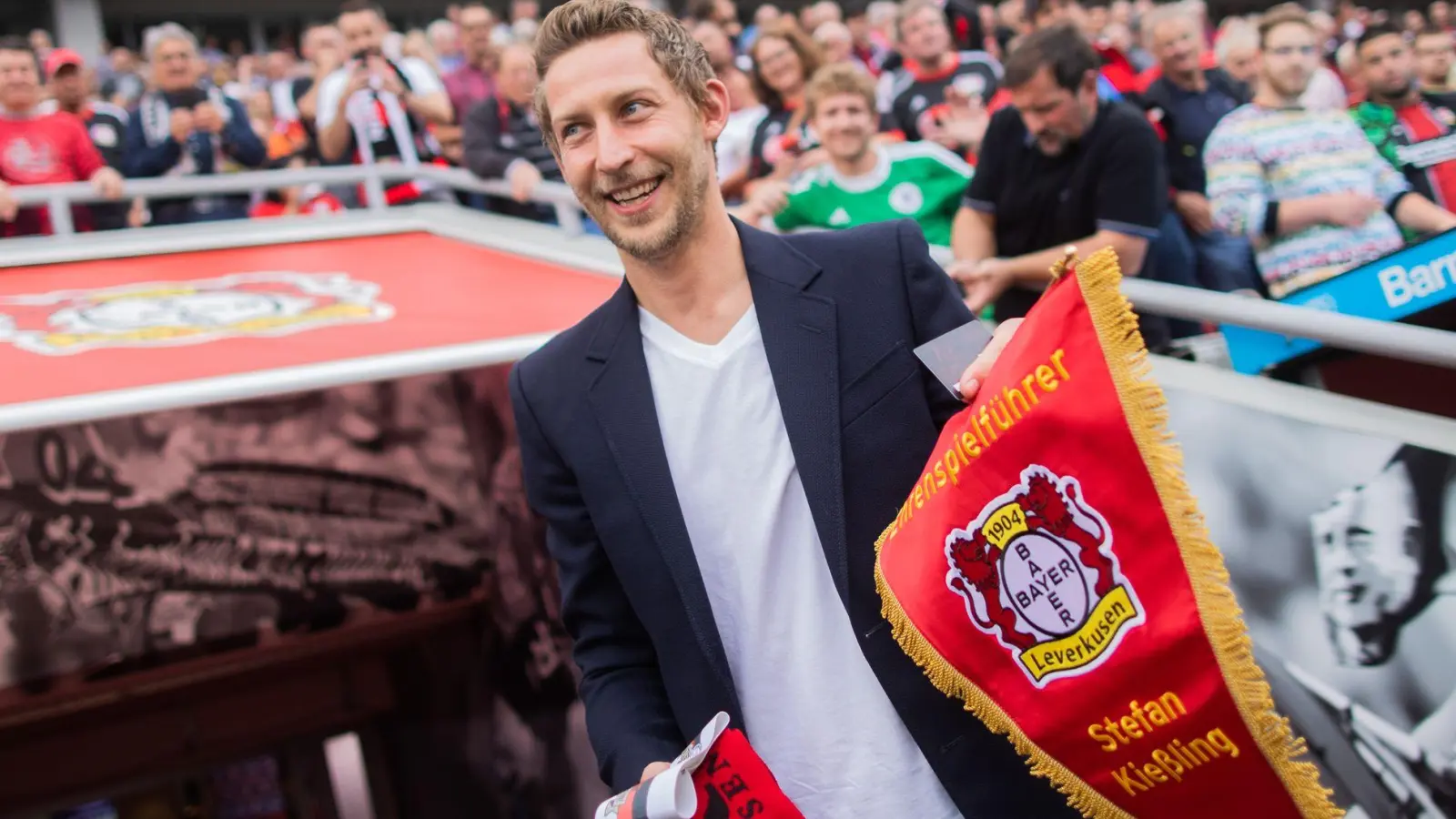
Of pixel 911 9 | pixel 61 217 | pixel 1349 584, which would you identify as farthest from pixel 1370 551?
pixel 61 217

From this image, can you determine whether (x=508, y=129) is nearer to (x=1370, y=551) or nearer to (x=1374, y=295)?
(x=1374, y=295)

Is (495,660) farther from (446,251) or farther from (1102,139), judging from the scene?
(1102,139)

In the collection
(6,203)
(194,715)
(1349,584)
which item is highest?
(6,203)

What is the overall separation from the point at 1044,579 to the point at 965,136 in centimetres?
308

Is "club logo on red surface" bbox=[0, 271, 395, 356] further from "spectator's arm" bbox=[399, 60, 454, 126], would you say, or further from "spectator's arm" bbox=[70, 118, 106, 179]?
"spectator's arm" bbox=[399, 60, 454, 126]

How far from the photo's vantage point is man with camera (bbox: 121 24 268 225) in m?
5.16

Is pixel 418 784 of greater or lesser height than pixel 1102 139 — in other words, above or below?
below

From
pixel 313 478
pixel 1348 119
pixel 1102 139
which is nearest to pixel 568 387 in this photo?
pixel 1102 139

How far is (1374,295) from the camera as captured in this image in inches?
83.3

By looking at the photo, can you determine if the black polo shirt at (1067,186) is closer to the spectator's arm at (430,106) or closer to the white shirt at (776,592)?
the white shirt at (776,592)

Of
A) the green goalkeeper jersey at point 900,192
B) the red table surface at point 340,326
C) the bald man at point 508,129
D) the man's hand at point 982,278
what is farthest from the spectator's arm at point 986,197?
the bald man at point 508,129

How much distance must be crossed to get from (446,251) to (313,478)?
2.71 ft

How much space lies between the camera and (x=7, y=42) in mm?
4156

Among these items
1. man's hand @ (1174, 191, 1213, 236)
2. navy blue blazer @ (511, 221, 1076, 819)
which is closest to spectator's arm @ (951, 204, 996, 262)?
man's hand @ (1174, 191, 1213, 236)
